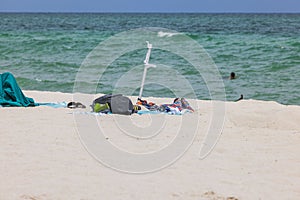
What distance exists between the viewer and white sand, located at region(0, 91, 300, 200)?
4.48m

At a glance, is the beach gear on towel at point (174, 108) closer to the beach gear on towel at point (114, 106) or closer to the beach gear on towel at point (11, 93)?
the beach gear on towel at point (114, 106)

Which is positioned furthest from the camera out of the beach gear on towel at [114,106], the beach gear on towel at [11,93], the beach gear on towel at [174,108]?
the beach gear on towel at [11,93]

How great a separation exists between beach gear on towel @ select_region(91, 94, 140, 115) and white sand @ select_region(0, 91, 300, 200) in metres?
0.27

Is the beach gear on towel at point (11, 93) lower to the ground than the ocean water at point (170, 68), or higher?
lower

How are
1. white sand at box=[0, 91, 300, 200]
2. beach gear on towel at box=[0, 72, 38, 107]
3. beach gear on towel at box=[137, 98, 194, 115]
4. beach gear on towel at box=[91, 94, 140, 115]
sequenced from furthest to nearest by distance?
beach gear on towel at box=[0, 72, 38, 107] → beach gear on towel at box=[137, 98, 194, 115] → beach gear on towel at box=[91, 94, 140, 115] → white sand at box=[0, 91, 300, 200]

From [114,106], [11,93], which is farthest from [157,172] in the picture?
[11,93]

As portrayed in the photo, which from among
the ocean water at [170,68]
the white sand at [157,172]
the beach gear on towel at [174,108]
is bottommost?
the white sand at [157,172]

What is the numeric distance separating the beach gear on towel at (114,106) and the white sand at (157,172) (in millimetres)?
270

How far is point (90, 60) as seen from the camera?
18.6 m

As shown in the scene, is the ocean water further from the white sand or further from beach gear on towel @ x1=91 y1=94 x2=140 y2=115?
the white sand

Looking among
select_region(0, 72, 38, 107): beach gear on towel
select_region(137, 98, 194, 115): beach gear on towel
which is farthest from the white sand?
select_region(0, 72, 38, 107): beach gear on towel

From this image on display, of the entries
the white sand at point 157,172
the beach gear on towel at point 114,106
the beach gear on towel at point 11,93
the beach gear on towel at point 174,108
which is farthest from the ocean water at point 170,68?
the white sand at point 157,172

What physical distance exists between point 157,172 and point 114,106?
313cm

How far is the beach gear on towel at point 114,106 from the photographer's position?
8055mm
